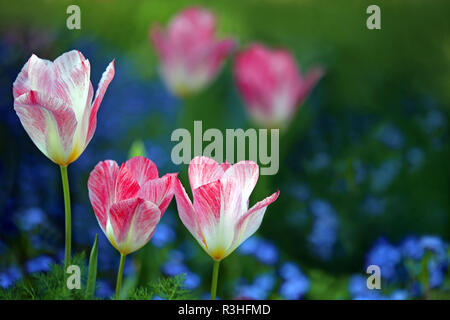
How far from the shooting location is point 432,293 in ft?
3.45

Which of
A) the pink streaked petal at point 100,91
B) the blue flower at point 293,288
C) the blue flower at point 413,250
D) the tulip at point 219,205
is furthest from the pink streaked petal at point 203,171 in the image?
the blue flower at point 413,250

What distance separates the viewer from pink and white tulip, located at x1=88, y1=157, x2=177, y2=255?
1.82 feet

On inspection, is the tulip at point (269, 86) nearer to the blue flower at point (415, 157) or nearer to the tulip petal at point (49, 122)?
the blue flower at point (415, 157)

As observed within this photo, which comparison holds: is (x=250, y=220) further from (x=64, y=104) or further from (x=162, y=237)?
(x=162, y=237)

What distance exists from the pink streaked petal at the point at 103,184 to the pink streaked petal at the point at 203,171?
0.25ft

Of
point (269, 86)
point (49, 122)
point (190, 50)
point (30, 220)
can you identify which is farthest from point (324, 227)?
point (49, 122)

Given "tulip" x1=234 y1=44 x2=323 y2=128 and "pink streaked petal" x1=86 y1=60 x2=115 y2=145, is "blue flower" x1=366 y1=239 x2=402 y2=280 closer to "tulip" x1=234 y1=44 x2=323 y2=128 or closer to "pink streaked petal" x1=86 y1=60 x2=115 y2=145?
"tulip" x1=234 y1=44 x2=323 y2=128

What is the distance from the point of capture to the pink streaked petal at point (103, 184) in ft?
1.85

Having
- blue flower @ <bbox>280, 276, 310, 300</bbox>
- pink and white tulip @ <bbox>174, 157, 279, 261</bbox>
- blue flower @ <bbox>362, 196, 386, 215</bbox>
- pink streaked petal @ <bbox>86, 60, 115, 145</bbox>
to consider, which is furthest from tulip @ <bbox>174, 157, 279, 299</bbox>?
blue flower @ <bbox>362, 196, 386, 215</bbox>

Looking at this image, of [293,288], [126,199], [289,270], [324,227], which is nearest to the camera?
[126,199]

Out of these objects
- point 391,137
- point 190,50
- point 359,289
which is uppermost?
point 190,50

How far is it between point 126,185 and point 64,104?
0.10 m

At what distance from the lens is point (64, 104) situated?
552 millimetres
